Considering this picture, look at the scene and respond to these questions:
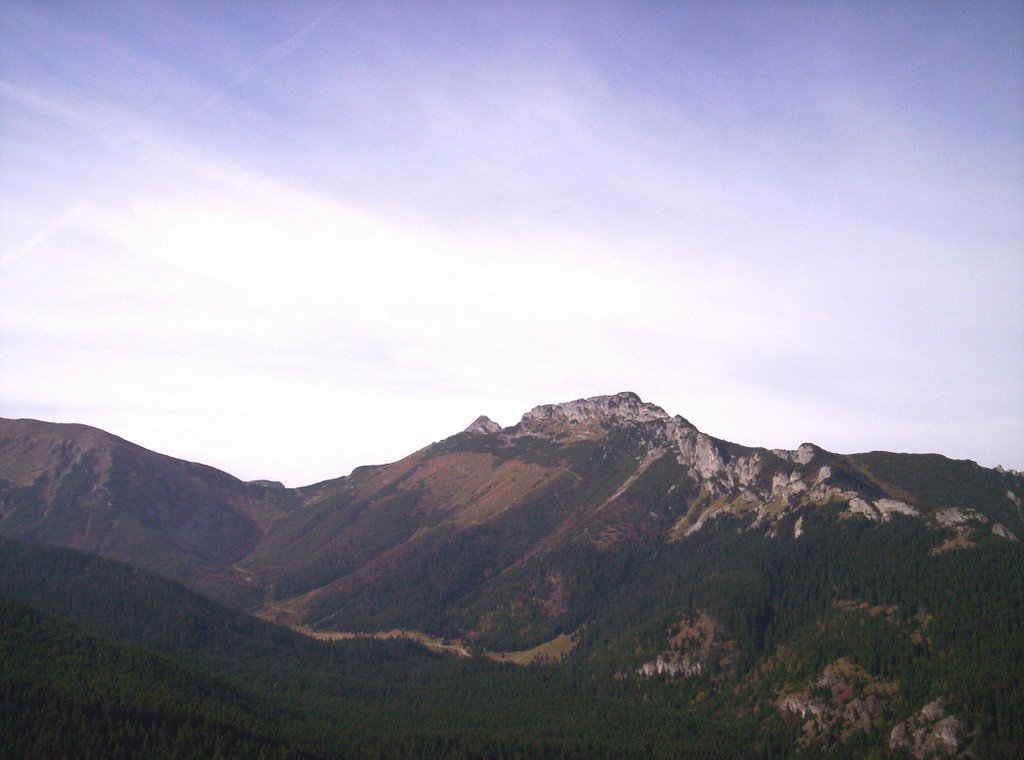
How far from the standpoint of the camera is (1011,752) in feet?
546

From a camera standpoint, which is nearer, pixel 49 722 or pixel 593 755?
pixel 49 722

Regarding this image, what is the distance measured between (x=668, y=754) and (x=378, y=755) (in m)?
66.5

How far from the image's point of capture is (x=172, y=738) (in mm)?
176125

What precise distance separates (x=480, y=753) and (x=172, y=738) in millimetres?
67124

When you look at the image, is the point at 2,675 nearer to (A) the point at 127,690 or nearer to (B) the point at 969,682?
(A) the point at 127,690

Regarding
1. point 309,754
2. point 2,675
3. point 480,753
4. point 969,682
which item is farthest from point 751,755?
point 2,675

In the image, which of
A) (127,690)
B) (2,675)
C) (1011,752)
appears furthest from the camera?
(127,690)

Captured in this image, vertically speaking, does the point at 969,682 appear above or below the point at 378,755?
above

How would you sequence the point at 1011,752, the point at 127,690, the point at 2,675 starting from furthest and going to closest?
the point at 127,690
the point at 2,675
the point at 1011,752

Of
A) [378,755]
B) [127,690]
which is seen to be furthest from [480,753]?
[127,690]

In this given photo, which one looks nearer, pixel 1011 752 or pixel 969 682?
pixel 1011 752

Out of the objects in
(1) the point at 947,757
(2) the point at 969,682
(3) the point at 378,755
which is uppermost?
(2) the point at 969,682

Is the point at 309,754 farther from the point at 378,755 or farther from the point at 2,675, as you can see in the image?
the point at 2,675

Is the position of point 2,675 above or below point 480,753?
above
